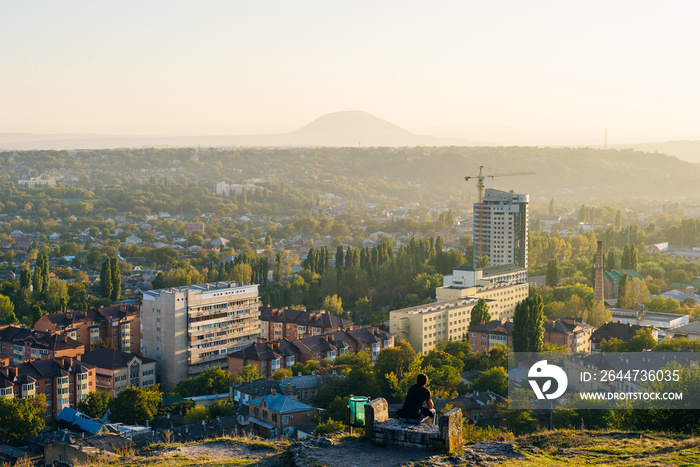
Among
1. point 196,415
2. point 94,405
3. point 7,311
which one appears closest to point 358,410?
point 196,415

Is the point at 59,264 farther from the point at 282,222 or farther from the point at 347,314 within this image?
the point at 282,222

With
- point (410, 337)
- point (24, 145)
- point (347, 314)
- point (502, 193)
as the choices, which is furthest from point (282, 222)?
point (24, 145)

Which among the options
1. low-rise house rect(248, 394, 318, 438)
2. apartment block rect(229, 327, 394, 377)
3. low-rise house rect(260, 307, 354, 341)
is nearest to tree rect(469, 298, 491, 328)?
apartment block rect(229, 327, 394, 377)

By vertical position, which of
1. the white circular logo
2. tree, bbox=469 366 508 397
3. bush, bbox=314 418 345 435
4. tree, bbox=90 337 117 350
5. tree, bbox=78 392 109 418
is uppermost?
the white circular logo

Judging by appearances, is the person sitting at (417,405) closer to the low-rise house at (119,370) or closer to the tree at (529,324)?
the low-rise house at (119,370)

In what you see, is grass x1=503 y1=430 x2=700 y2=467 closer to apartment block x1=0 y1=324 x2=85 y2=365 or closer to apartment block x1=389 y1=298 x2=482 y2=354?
apartment block x1=389 y1=298 x2=482 y2=354

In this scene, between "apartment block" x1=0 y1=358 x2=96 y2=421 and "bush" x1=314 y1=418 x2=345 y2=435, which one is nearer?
"bush" x1=314 y1=418 x2=345 y2=435

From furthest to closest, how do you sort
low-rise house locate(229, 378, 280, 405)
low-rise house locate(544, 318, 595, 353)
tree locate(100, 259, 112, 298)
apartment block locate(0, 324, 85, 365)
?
tree locate(100, 259, 112, 298) → low-rise house locate(544, 318, 595, 353) → apartment block locate(0, 324, 85, 365) → low-rise house locate(229, 378, 280, 405)
